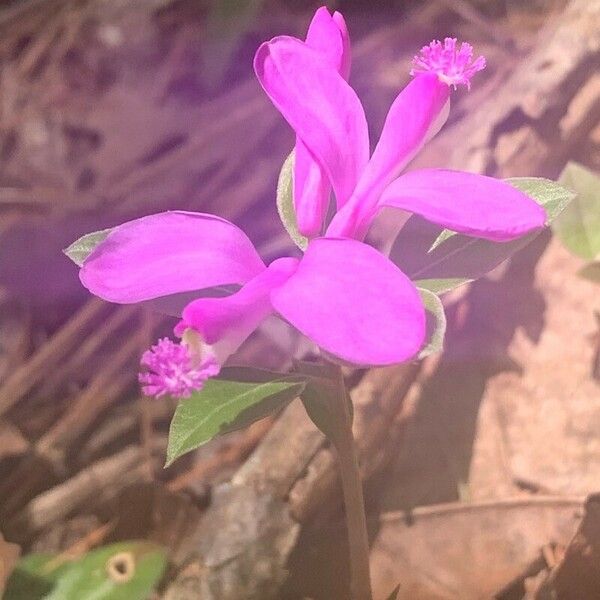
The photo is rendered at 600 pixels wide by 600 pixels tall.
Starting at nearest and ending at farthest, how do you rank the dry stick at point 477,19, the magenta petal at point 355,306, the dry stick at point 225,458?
the magenta petal at point 355,306 → the dry stick at point 225,458 → the dry stick at point 477,19

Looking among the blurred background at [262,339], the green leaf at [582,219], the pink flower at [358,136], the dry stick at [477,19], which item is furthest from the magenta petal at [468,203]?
the dry stick at [477,19]

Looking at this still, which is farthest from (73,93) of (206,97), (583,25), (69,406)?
(583,25)

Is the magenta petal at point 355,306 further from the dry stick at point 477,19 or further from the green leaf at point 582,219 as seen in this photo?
the dry stick at point 477,19

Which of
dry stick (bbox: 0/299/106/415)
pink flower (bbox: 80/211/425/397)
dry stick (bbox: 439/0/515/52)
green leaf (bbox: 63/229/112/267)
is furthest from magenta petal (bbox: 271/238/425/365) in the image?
dry stick (bbox: 439/0/515/52)

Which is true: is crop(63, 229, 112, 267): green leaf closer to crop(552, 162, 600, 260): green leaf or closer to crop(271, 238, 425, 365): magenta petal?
crop(271, 238, 425, 365): magenta petal

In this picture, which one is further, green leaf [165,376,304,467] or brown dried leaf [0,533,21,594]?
brown dried leaf [0,533,21,594]

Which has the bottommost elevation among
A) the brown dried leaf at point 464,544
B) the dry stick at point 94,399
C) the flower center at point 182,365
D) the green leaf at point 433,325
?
the brown dried leaf at point 464,544

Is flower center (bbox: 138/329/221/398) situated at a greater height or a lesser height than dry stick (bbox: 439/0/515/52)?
greater
